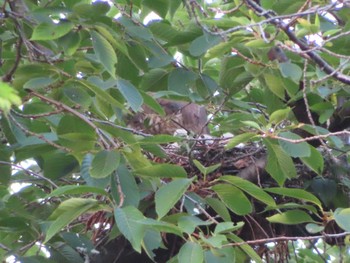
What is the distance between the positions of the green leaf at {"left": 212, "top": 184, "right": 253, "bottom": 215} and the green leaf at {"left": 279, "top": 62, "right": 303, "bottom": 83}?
0.34 metres

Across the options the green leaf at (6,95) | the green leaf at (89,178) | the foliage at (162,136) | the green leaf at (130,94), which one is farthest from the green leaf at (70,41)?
the green leaf at (6,95)

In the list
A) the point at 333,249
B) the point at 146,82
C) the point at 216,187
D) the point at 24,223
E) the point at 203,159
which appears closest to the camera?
the point at 216,187

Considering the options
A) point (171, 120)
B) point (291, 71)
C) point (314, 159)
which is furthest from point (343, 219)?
point (171, 120)

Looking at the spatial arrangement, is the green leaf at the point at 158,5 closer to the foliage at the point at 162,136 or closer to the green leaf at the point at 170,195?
the foliage at the point at 162,136

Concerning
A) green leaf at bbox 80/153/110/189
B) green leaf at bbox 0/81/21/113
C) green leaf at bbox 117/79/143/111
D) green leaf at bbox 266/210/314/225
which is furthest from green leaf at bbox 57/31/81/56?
green leaf at bbox 0/81/21/113

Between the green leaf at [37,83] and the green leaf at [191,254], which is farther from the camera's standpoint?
the green leaf at [37,83]

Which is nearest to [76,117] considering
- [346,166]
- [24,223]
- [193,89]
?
[24,223]

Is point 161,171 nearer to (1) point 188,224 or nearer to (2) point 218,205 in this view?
(1) point 188,224

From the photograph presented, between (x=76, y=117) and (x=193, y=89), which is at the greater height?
(x=76, y=117)

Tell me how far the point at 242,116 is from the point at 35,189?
2.53ft

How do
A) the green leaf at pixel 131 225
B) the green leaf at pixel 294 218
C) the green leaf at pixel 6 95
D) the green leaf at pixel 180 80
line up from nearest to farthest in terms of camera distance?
the green leaf at pixel 6 95 → the green leaf at pixel 131 225 → the green leaf at pixel 294 218 → the green leaf at pixel 180 80

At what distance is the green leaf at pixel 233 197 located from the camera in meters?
1.76

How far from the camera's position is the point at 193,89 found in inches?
95.6

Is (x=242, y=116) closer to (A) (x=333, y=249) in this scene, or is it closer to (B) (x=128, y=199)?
(B) (x=128, y=199)
